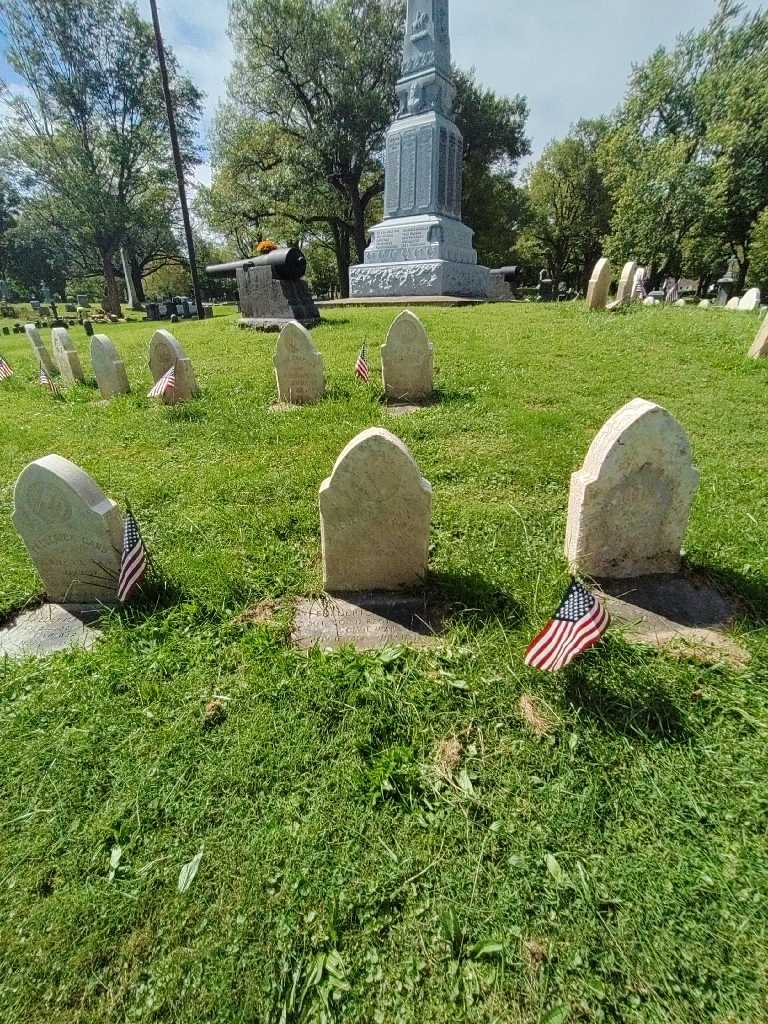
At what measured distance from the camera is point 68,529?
2.70 m

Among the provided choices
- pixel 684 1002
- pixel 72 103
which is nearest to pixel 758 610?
pixel 684 1002

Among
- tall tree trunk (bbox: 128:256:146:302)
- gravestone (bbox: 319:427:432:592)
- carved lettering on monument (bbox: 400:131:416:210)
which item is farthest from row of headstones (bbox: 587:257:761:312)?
tall tree trunk (bbox: 128:256:146:302)

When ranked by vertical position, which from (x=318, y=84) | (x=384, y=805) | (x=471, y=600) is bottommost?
(x=384, y=805)

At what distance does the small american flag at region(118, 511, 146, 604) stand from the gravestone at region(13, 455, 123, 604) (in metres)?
0.17

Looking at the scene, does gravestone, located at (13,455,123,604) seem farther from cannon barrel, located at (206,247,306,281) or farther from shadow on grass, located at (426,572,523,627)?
cannon barrel, located at (206,247,306,281)

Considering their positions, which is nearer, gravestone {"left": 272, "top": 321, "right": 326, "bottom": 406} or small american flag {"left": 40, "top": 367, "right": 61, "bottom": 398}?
gravestone {"left": 272, "top": 321, "right": 326, "bottom": 406}

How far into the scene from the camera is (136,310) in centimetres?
3844

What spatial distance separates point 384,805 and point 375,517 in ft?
4.65

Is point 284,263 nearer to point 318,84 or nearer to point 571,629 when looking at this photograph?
point 571,629

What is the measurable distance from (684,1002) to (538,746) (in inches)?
30.4

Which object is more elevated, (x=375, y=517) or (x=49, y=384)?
(x=375, y=517)

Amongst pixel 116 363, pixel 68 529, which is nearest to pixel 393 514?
pixel 68 529

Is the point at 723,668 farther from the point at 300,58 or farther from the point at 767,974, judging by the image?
the point at 300,58

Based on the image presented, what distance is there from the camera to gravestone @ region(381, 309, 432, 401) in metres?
5.80
